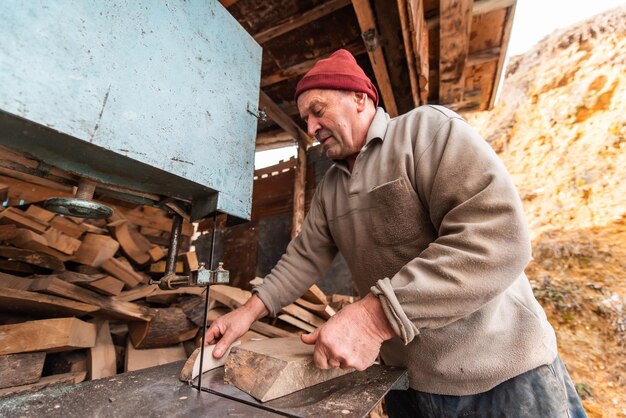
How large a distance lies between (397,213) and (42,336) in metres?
1.85

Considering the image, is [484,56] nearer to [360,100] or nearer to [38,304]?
[360,100]

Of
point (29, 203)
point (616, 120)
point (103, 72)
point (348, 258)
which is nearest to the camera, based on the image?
point (103, 72)

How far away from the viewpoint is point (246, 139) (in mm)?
1354

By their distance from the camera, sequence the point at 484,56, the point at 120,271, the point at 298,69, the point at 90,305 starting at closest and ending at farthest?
the point at 90,305, the point at 120,271, the point at 484,56, the point at 298,69

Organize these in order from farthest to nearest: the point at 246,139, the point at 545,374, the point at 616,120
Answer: the point at 616,120 → the point at 246,139 → the point at 545,374

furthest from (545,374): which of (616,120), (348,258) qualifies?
(616,120)

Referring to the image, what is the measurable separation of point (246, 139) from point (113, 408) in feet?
3.38

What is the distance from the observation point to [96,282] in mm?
1971

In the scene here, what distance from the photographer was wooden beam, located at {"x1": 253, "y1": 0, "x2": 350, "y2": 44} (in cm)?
205

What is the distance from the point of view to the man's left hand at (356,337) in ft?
2.81

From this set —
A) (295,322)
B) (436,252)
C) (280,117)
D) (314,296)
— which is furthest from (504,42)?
(295,322)

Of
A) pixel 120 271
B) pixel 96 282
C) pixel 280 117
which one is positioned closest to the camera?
pixel 96 282

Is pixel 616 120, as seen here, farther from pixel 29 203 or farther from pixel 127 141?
pixel 29 203

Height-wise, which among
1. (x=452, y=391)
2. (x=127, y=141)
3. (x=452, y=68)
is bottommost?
(x=452, y=391)
